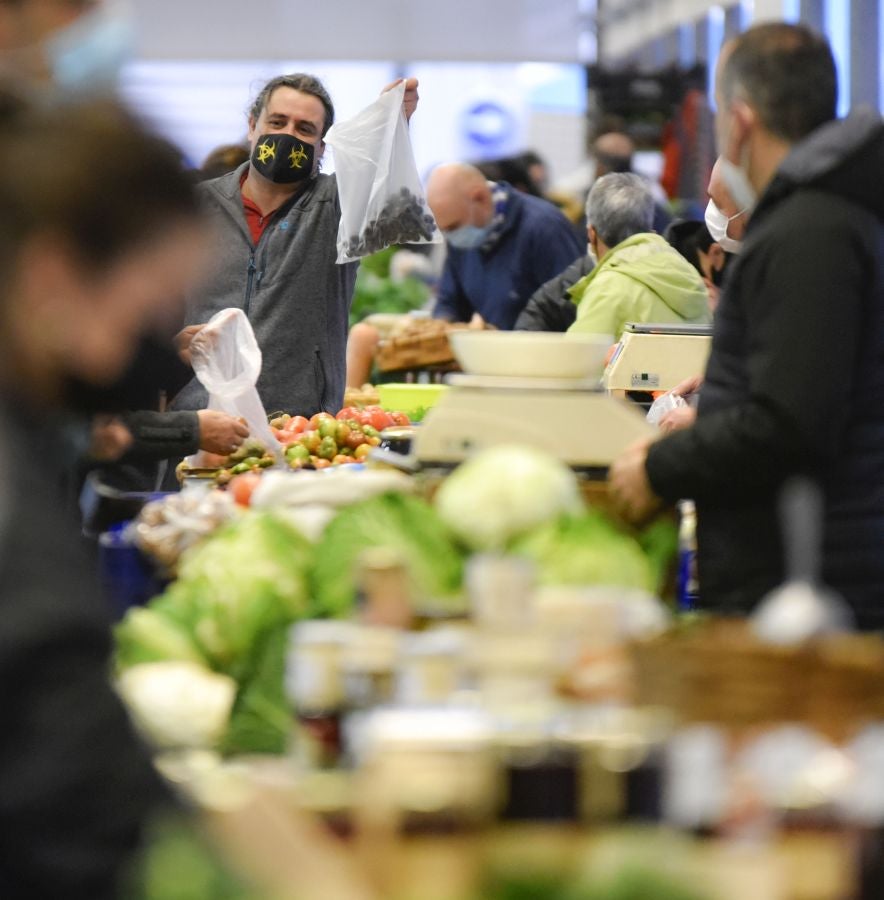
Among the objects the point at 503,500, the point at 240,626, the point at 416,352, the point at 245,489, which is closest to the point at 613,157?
the point at 416,352

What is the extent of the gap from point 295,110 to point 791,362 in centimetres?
326

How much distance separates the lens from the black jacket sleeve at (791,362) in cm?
242

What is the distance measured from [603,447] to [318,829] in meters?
1.27

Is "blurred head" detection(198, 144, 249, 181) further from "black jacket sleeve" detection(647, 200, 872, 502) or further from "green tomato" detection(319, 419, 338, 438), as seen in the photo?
"black jacket sleeve" detection(647, 200, 872, 502)

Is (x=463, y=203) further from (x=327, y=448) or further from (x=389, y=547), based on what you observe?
(x=389, y=547)

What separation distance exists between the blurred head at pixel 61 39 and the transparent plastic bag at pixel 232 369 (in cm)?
147

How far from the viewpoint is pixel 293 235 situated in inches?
215

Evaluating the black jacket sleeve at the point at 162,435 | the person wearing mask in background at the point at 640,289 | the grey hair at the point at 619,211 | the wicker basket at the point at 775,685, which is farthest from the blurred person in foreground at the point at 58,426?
the grey hair at the point at 619,211

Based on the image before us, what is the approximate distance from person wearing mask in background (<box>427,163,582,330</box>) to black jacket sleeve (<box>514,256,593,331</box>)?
2.47 feet

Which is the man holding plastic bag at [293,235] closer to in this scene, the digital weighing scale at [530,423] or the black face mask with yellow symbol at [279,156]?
the black face mask with yellow symbol at [279,156]

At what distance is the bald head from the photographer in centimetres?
812

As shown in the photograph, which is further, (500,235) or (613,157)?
(613,157)

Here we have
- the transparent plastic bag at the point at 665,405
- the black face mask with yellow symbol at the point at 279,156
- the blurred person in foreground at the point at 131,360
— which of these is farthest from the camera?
the black face mask with yellow symbol at the point at 279,156

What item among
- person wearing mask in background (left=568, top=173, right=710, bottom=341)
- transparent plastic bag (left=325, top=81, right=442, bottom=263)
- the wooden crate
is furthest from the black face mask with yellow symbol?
the wooden crate
